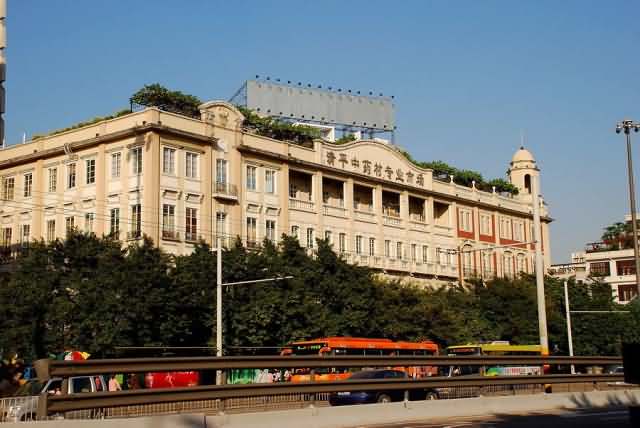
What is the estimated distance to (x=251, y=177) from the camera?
6334 cm

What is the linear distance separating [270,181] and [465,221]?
2678 cm

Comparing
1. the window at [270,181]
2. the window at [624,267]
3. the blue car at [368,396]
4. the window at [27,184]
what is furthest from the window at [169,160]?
the window at [624,267]

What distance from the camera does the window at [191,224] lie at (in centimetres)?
5800

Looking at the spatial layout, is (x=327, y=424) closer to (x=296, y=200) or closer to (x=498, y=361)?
(x=498, y=361)

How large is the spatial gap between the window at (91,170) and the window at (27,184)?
219 inches

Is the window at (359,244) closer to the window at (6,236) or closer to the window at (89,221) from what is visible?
the window at (89,221)

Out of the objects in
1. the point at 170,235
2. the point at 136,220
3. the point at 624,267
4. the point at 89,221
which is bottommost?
the point at 170,235

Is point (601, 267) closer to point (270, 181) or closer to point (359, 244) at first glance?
point (359, 244)

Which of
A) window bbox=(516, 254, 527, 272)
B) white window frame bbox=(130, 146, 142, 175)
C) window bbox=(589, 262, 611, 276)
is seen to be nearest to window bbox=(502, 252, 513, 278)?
window bbox=(516, 254, 527, 272)

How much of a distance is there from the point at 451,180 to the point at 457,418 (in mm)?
67528

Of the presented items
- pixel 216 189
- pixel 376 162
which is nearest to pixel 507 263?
pixel 376 162

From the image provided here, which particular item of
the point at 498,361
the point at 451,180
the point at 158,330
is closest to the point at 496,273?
the point at 451,180

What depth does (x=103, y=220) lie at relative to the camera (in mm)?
58219

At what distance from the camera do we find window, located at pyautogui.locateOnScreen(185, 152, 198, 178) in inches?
2335
